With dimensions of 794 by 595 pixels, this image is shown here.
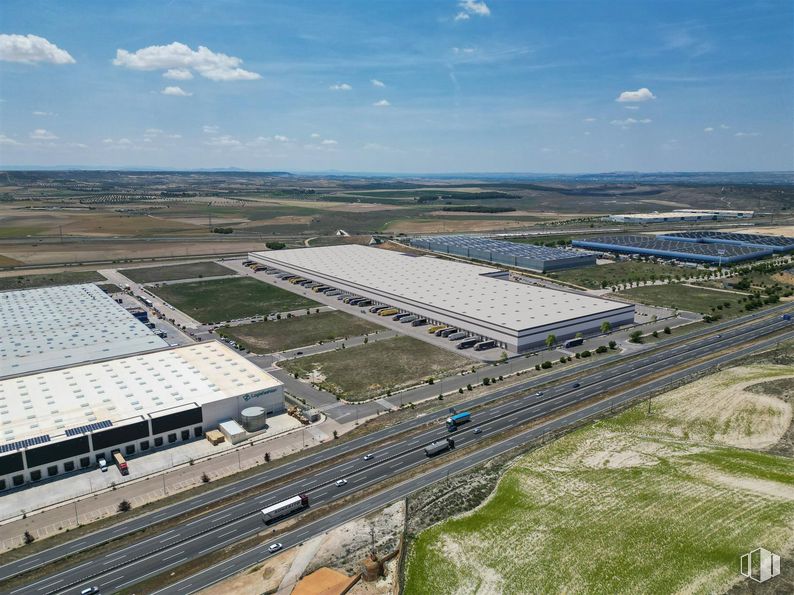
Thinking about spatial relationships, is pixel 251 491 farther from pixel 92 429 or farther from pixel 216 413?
pixel 92 429

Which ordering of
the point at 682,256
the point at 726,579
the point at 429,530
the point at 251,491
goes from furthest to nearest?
the point at 682,256 → the point at 251,491 → the point at 429,530 → the point at 726,579

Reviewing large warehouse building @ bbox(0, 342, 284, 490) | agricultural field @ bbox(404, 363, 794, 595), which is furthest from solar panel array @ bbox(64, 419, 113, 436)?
agricultural field @ bbox(404, 363, 794, 595)

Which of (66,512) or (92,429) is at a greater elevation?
(92,429)

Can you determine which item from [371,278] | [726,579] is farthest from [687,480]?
[371,278]

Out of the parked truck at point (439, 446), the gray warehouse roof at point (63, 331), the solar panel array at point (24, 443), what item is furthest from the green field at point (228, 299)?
the parked truck at point (439, 446)

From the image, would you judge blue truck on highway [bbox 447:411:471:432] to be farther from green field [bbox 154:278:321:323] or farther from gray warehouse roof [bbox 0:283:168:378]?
green field [bbox 154:278:321:323]

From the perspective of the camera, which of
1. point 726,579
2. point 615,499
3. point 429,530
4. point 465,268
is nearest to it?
point 726,579

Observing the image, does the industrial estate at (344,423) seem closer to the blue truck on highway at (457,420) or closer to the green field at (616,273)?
the blue truck on highway at (457,420)

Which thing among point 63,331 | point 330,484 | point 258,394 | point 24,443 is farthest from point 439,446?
point 63,331
